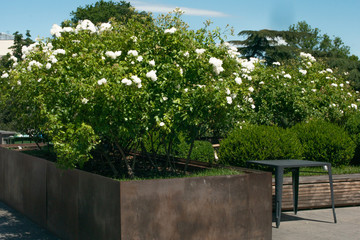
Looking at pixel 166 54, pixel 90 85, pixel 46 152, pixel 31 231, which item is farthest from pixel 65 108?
pixel 46 152

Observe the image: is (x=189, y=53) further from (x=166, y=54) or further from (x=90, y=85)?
(x=90, y=85)

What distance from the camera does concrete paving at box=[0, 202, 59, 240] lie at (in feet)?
23.7

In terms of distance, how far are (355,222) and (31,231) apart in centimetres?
521

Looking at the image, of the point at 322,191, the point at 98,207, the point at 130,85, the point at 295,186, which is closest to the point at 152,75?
the point at 130,85

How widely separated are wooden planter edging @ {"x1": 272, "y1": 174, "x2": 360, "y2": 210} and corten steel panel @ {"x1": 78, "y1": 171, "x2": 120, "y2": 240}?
349 centimetres

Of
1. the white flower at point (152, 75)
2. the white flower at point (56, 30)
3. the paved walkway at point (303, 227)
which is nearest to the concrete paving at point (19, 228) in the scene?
the paved walkway at point (303, 227)

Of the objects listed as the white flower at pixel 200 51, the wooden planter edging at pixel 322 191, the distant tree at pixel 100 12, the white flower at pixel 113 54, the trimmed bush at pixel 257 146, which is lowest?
A: the wooden planter edging at pixel 322 191

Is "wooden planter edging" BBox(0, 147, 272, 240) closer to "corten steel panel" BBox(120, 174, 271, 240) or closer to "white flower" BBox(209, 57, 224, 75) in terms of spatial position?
"corten steel panel" BBox(120, 174, 271, 240)

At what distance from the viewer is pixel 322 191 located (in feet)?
28.6

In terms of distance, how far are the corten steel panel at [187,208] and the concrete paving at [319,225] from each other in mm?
1127

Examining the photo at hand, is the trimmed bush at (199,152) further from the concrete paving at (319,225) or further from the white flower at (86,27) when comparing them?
the white flower at (86,27)

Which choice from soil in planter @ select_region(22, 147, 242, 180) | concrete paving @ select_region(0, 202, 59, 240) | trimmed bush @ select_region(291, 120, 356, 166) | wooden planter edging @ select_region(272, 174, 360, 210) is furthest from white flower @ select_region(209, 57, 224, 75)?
trimmed bush @ select_region(291, 120, 356, 166)

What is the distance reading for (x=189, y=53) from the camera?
6840 mm

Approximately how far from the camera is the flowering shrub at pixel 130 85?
241 inches
